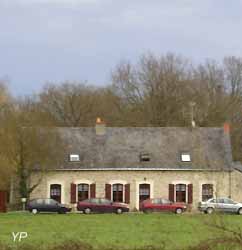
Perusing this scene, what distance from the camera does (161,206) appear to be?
152 ft

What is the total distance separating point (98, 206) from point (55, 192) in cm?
548

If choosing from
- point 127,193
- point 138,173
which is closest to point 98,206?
point 127,193

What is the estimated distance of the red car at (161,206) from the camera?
151ft

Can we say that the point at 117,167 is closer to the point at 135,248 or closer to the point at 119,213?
the point at 119,213

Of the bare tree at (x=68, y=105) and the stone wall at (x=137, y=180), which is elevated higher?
the bare tree at (x=68, y=105)

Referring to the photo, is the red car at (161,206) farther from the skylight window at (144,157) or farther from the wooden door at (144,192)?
the skylight window at (144,157)

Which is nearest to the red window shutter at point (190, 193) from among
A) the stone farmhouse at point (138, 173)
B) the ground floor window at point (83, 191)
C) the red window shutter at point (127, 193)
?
the stone farmhouse at point (138, 173)

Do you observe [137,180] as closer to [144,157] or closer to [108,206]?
[144,157]

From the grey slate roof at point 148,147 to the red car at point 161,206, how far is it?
4890mm

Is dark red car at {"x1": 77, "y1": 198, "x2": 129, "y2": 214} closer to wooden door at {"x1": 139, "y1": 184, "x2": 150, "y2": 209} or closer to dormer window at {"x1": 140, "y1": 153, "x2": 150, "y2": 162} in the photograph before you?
wooden door at {"x1": 139, "y1": 184, "x2": 150, "y2": 209}

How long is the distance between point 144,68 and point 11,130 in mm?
24611

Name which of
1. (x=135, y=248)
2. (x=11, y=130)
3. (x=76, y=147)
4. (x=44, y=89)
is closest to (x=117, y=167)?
(x=76, y=147)

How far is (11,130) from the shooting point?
49.1 meters

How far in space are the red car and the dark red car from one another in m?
1.53
